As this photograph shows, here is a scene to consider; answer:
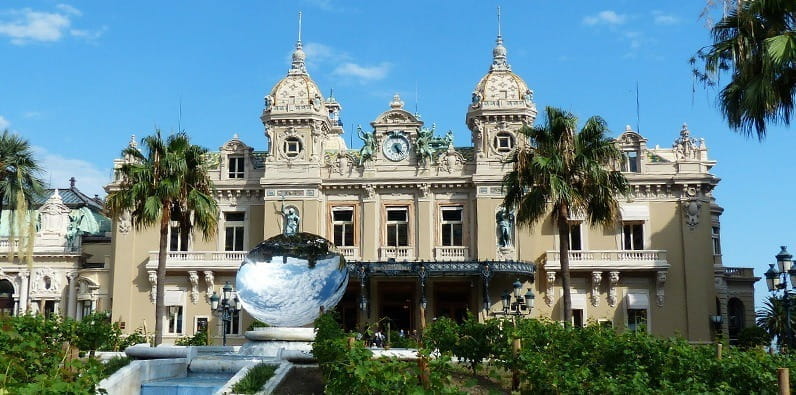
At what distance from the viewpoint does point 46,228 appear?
157 ft

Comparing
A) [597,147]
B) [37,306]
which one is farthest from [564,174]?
[37,306]

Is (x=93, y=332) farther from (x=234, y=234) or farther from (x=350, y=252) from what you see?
(x=234, y=234)

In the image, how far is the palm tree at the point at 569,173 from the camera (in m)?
28.5

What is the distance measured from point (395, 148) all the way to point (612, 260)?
12113 millimetres

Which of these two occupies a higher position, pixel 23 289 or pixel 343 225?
pixel 343 225

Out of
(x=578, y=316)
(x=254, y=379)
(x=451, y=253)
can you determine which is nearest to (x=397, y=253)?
(x=451, y=253)

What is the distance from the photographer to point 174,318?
146ft

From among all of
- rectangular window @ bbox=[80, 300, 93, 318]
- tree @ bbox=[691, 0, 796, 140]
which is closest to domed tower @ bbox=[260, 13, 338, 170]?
rectangular window @ bbox=[80, 300, 93, 318]

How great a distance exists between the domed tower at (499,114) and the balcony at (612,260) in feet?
19.0

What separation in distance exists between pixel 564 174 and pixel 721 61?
11842 mm

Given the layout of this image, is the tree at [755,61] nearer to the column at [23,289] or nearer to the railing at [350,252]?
the railing at [350,252]

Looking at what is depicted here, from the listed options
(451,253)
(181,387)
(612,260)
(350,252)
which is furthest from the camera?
(350,252)

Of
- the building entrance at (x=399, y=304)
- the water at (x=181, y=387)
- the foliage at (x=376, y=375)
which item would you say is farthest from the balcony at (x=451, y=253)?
the foliage at (x=376, y=375)

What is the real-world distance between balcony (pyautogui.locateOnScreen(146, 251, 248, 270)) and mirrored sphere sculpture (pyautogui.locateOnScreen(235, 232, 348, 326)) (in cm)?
1619
